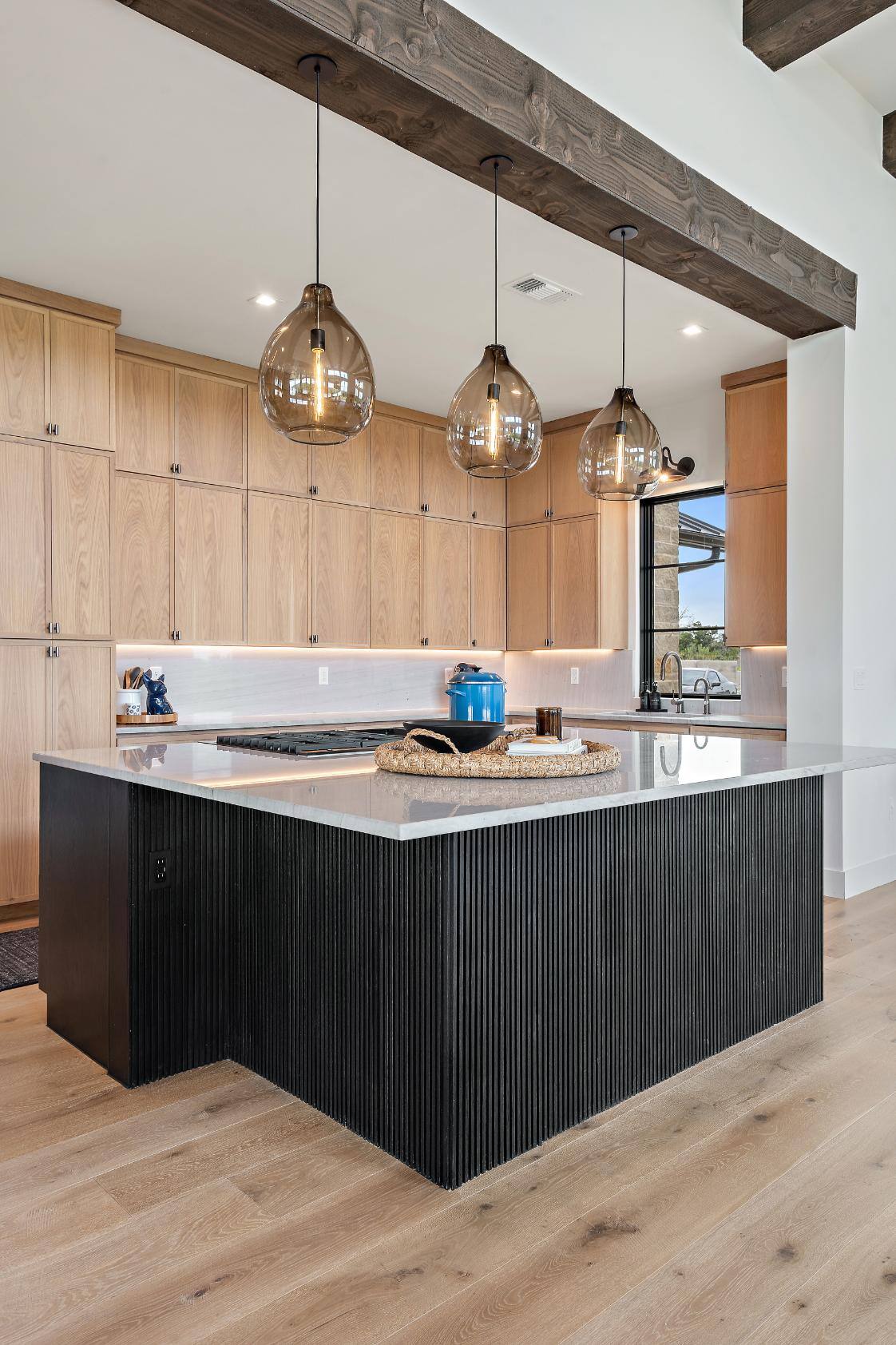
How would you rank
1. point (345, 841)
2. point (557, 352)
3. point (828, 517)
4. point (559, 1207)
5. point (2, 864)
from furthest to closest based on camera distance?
point (557, 352), point (828, 517), point (2, 864), point (345, 841), point (559, 1207)

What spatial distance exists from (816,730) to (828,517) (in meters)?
1.00

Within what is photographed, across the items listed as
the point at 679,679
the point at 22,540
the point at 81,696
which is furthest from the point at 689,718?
the point at 22,540

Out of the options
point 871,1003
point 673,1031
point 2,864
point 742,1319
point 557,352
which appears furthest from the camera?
point 557,352

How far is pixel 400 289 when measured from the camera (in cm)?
413

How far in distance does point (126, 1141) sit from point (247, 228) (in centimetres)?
308

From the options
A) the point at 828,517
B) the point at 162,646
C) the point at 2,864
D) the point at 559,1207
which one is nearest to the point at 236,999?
the point at 559,1207

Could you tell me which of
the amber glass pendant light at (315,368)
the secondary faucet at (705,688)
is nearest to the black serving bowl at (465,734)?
the amber glass pendant light at (315,368)

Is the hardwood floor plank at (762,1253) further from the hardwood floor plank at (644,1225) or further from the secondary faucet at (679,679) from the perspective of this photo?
the secondary faucet at (679,679)

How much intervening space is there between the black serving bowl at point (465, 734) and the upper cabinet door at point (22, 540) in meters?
2.49

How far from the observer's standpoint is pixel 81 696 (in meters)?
4.22

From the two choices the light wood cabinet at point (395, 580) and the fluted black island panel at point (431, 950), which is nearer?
the fluted black island panel at point (431, 950)

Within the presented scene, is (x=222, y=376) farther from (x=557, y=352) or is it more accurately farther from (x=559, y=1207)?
(x=559, y=1207)

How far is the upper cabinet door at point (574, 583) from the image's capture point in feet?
19.9

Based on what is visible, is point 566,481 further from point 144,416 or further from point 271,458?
point 144,416
